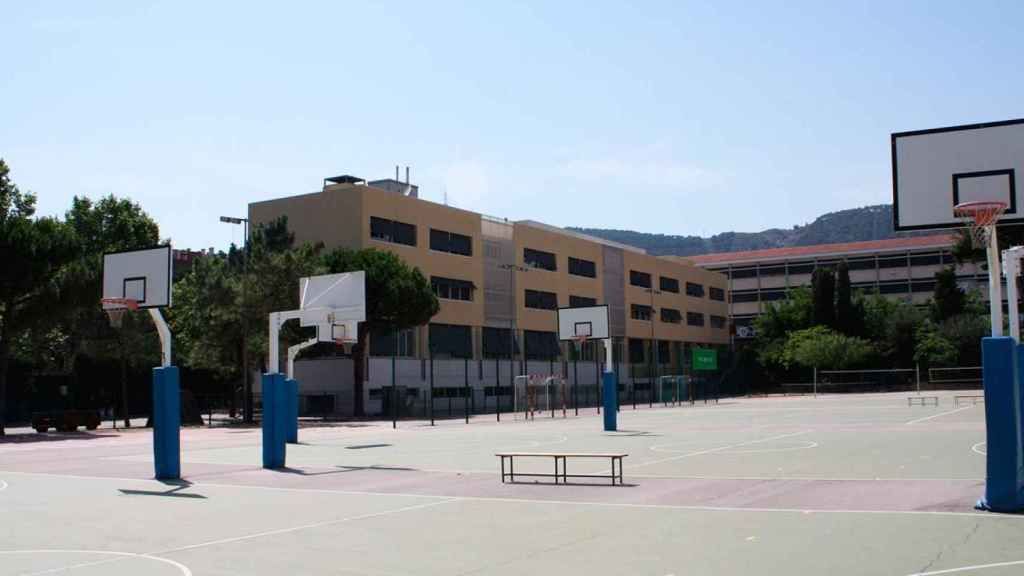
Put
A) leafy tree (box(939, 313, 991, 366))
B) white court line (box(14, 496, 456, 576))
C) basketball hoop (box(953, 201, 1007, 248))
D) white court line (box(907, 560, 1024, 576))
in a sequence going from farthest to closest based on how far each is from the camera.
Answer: leafy tree (box(939, 313, 991, 366))
basketball hoop (box(953, 201, 1007, 248))
white court line (box(14, 496, 456, 576))
white court line (box(907, 560, 1024, 576))

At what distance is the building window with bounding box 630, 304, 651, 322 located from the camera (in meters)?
94.3

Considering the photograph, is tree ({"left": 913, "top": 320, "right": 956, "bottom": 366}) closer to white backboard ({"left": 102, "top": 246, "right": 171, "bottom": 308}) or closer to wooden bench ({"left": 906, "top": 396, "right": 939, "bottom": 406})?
wooden bench ({"left": 906, "top": 396, "right": 939, "bottom": 406})

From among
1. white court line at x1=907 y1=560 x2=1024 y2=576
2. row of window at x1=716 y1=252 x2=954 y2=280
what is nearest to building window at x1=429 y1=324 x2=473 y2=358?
row of window at x1=716 y1=252 x2=954 y2=280

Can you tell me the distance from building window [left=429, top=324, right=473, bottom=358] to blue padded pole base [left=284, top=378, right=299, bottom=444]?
3216cm

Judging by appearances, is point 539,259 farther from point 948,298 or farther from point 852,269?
point 852,269

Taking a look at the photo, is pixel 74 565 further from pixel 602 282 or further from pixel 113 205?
pixel 602 282

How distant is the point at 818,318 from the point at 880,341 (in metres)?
6.35

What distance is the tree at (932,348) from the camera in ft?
289

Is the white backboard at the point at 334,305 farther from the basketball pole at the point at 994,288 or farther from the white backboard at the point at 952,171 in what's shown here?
the basketball pole at the point at 994,288

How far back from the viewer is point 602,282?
89.5 m

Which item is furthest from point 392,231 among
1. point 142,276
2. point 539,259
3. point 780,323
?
point 780,323

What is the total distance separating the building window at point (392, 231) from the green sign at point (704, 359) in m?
38.5

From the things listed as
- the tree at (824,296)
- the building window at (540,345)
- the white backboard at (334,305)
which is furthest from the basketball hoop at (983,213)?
the tree at (824,296)

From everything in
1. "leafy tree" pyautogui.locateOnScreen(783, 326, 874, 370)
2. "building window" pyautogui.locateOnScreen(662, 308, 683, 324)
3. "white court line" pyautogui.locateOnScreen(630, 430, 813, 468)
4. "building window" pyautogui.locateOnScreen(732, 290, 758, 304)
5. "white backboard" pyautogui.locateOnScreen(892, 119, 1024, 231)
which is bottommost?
"white court line" pyautogui.locateOnScreen(630, 430, 813, 468)
